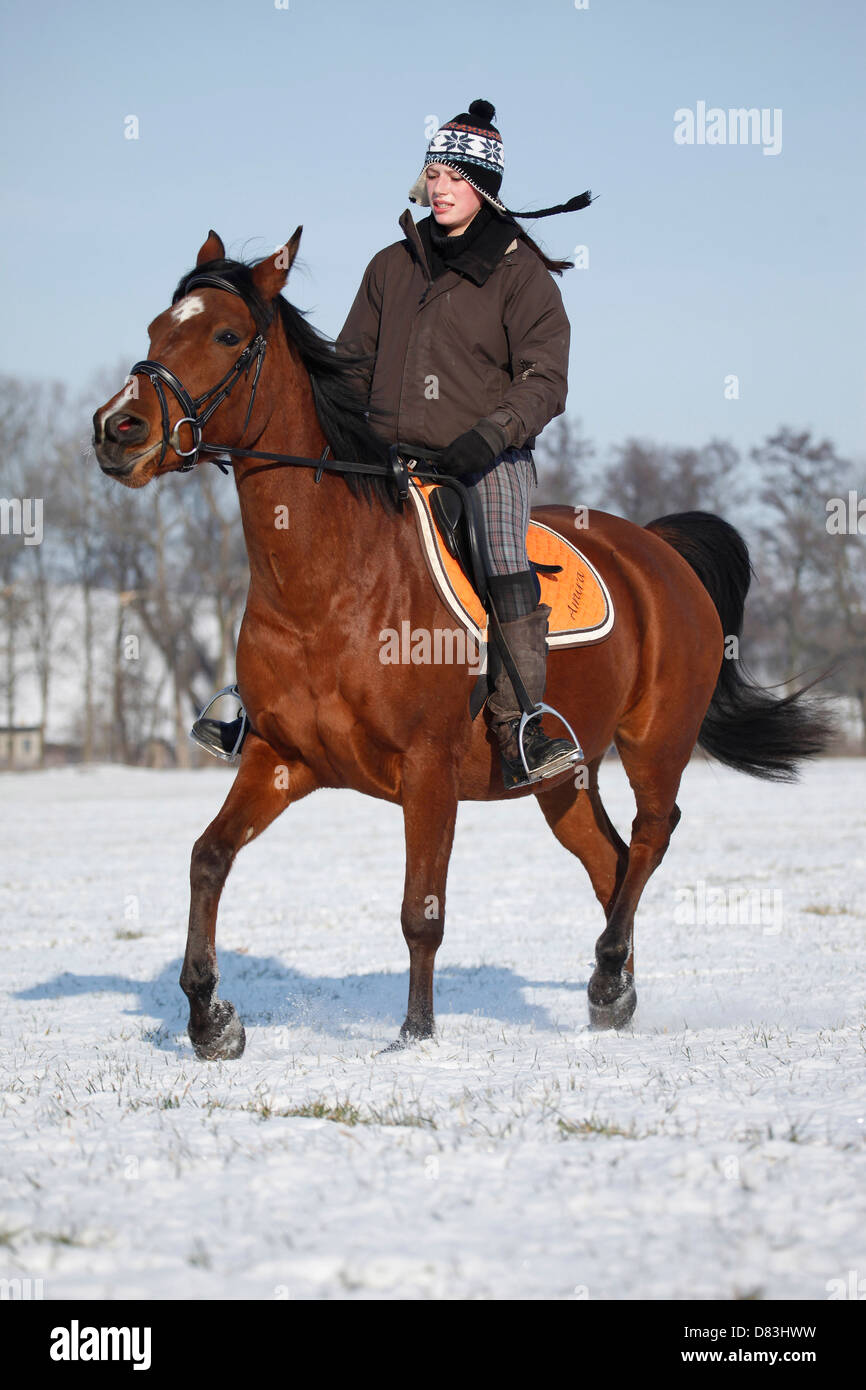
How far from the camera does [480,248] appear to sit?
19.8ft

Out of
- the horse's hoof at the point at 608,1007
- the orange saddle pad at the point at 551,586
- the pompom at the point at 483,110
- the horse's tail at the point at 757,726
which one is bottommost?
the horse's hoof at the point at 608,1007

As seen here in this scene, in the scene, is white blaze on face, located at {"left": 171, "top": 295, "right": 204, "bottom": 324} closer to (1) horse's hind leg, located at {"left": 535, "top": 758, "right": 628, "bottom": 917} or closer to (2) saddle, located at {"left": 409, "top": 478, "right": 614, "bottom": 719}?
(2) saddle, located at {"left": 409, "top": 478, "right": 614, "bottom": 719}

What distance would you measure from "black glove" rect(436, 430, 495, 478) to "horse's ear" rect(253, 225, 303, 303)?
1.00 metres

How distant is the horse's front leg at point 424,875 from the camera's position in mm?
5535

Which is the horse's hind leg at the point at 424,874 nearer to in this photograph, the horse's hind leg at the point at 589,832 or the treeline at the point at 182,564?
the horse's hind leg at the point at 589,832

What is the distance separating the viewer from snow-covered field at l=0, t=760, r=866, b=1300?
2.86 meters

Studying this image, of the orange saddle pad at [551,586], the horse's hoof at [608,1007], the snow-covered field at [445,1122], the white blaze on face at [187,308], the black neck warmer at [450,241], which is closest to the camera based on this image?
the snow-covered field at [445,1122]

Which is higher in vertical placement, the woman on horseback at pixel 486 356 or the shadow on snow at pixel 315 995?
the woman on horseback at pixel 486 356

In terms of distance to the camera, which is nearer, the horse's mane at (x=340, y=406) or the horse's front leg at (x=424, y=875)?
the horse's front leg at (x=424, y=875)

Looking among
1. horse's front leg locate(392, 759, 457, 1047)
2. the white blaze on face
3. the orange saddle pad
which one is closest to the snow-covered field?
horse's front leg locate(392, 759, 457, 1047)

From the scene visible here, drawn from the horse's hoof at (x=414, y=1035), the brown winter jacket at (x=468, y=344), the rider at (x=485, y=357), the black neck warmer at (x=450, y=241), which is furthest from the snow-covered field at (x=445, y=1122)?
the black neck warmer at (x=450, y=241)

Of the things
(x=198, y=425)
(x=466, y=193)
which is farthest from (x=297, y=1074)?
(x=466, y=193)

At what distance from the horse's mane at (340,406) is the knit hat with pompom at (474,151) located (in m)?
1.00
